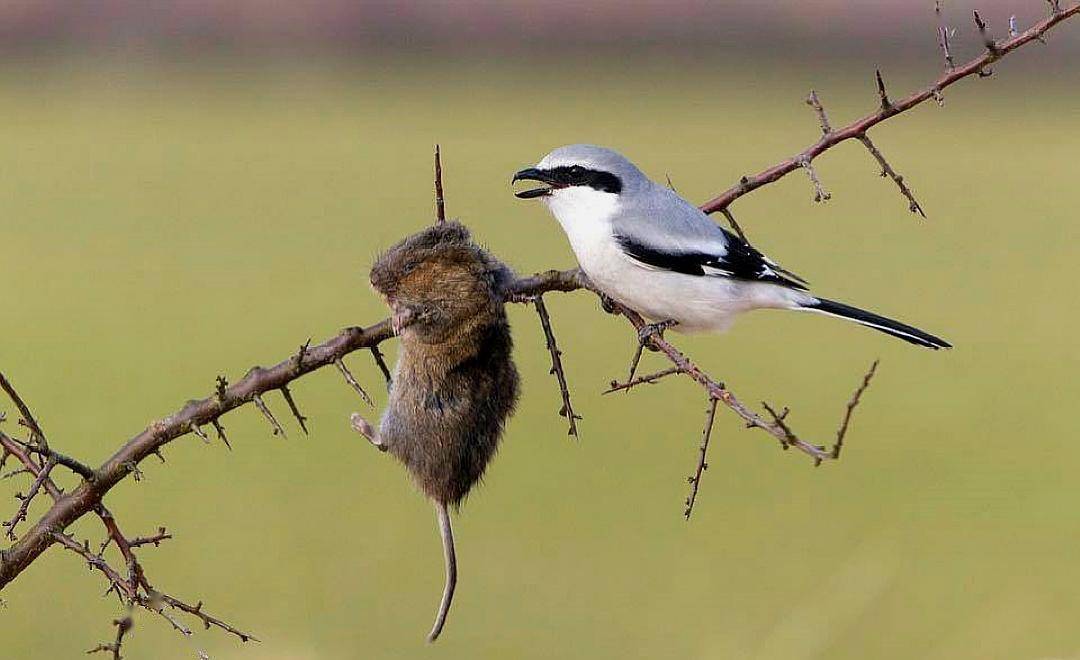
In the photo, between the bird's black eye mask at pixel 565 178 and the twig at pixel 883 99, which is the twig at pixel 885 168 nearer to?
the twig at pixel 883 99

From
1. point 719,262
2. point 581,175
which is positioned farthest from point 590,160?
point 719,262

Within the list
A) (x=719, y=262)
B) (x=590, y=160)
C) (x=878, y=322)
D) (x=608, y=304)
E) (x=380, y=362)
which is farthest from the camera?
(x=719, y=262)

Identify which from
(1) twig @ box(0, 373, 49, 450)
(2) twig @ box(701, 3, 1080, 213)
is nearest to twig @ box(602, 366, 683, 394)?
(2) twig @ box(701, 3, 1080, 213)

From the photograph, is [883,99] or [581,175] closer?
[883,99]

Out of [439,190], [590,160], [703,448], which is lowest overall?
[703,448]

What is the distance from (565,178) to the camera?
9.37 feet

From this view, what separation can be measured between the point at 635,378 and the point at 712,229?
1.32 meters

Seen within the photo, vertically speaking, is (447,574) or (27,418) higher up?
(27,418)

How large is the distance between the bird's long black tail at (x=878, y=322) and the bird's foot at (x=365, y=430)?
1032mm

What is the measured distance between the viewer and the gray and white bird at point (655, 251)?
286cm

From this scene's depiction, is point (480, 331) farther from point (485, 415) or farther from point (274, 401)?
point (274, 401)

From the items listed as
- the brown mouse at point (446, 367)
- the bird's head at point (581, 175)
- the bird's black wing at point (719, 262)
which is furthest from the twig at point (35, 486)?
the bird's black wing at point (719, 262)

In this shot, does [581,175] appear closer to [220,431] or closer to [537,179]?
[537,179]

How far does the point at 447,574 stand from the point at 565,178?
1.16 metres
